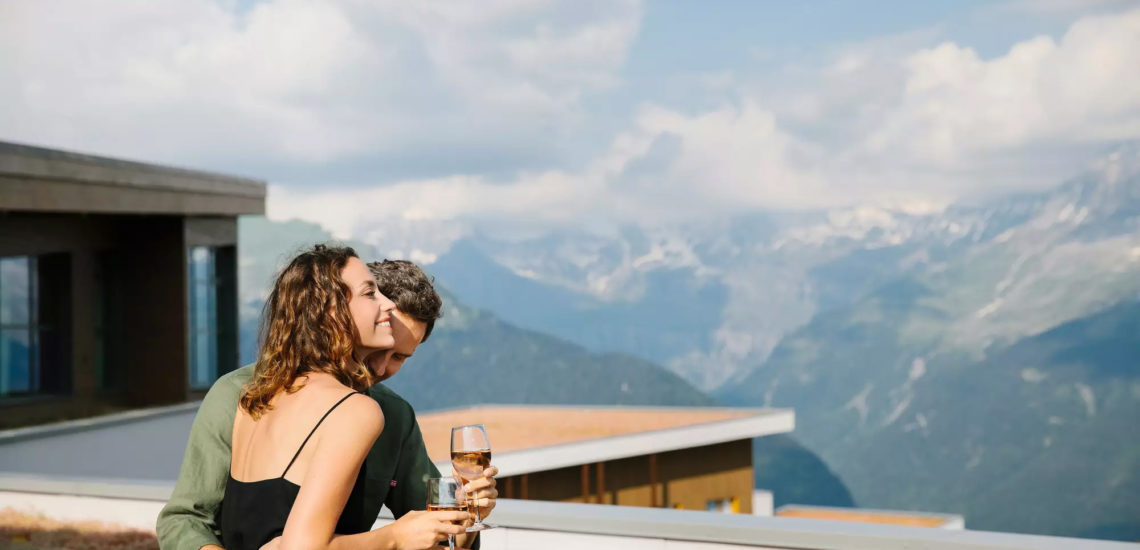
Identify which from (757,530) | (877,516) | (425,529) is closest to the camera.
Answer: (425,529)

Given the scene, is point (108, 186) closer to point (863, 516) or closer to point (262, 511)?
point (262, 511)

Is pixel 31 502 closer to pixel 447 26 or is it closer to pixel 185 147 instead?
pixel 185 147

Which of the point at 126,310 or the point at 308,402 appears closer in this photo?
the point at 308,402

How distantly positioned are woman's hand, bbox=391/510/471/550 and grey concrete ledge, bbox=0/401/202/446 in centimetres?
677

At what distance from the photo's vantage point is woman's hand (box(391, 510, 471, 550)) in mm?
1915

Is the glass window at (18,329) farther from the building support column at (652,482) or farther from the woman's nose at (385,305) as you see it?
the woman's nose at (385,305)

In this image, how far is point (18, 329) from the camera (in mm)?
11000

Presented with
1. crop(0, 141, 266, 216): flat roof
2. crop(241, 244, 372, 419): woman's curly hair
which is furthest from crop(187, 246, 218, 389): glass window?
crop(241, 244, 372, 419): woman's curly hair

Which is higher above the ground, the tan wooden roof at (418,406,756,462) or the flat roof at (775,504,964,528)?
the tan wooden roof at (418,406,756,462)

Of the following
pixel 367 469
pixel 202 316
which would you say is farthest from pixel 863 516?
pixel 367 469

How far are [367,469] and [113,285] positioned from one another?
11.1 m

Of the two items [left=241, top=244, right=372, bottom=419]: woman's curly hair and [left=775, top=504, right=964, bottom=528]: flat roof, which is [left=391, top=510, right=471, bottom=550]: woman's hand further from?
[left=775, top=504, right=964, bottom=528]: flat roof

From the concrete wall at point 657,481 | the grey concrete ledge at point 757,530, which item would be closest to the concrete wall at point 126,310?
the concrete wall at point 657,481

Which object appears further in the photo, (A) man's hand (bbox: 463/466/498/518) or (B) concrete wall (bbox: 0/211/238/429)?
(B) concrete wall (bbox: 0/211/238/429)
